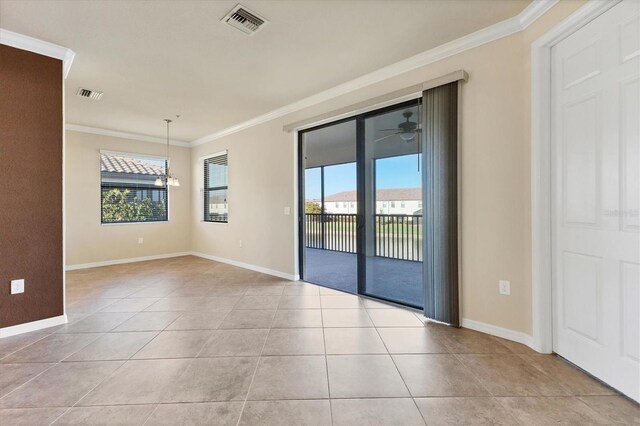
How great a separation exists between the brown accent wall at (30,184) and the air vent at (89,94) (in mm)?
1008

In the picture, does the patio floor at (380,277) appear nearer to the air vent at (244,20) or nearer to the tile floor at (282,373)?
the tile floor at (282,373)

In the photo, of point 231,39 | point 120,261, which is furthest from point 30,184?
point 120,261

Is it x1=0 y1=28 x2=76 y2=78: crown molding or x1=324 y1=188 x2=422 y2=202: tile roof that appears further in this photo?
x1=324 y1=188 x2=422 y2=202: tile roof

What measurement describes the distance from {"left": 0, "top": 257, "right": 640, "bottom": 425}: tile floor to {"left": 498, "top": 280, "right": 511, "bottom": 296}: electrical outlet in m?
0.41

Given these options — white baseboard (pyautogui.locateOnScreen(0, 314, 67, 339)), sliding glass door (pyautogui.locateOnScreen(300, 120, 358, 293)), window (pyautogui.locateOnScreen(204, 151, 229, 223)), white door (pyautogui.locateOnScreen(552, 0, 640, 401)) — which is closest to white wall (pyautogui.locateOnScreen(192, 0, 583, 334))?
white door (pyautogui.locateOnScreen(552, 0, 640, 401))

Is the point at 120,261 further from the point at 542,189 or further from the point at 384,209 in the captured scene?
the point at 542,189

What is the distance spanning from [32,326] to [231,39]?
320 centimetres

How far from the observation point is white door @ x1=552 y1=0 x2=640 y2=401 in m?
1.64

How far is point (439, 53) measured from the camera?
2701mm

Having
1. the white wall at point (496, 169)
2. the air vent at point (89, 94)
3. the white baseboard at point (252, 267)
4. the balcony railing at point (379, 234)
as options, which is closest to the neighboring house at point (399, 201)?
the balcony railing at point (379, 234)

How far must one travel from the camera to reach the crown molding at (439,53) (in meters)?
2.17

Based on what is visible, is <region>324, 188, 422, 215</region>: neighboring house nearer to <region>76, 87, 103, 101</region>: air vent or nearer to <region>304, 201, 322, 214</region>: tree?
<region>76, 87, 103, 101</region>: air vent

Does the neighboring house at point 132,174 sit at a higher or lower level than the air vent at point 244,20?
lower

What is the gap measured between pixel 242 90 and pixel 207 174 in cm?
307
